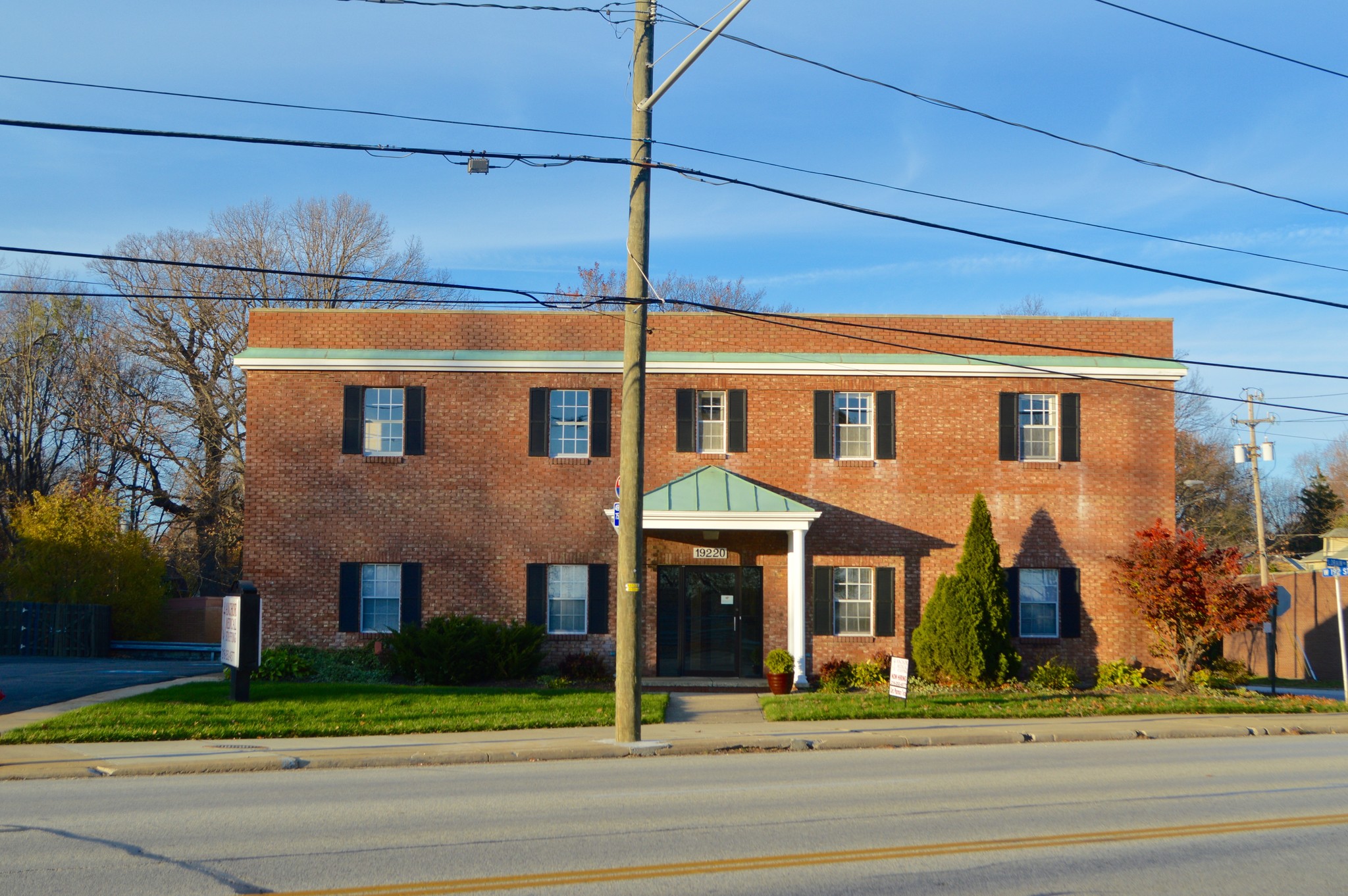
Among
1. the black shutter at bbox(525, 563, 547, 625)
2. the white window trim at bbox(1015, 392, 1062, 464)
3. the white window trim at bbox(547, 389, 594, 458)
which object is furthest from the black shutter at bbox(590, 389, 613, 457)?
the white window trim at bbox(1015, 392, 1062, 464)

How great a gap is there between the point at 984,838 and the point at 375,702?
36.7 feet

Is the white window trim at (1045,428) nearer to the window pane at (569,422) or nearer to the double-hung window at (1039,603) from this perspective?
the double-hung window at (1039,603)

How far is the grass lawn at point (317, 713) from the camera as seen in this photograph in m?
15.0

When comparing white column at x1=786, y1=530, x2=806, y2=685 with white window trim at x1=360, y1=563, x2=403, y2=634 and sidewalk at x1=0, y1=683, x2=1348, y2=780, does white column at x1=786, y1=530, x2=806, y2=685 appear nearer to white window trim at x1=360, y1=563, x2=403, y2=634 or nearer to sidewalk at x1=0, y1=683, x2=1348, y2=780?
sidewalk at x1=0, y1=683, x2=1348, y2=780

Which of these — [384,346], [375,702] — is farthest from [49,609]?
[375,702]

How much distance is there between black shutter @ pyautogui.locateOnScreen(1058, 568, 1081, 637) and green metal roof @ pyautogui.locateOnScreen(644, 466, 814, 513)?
5.81m

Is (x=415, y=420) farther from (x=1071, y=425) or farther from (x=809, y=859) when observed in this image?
(x=809, y=859)

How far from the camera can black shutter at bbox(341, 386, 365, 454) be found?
22672mm

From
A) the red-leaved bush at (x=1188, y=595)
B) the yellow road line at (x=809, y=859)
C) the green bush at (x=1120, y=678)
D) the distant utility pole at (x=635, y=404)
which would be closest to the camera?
the yellow road line at (x=809, y=859)

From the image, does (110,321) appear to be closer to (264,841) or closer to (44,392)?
(44,392)

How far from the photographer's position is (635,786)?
11484mm

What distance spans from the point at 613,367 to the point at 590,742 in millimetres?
9726

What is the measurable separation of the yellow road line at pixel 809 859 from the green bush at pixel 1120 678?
41.5ft

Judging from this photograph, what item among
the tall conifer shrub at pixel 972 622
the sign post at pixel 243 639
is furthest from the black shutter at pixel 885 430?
the sign post at pixel 243 639
